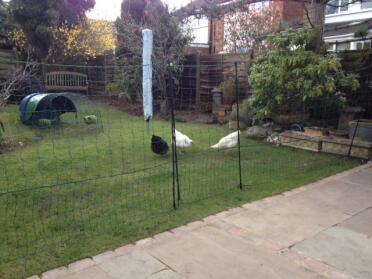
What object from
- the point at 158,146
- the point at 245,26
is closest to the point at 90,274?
the point at 158,146

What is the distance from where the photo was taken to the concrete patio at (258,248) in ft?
8.81

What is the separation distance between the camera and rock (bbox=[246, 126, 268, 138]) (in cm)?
751

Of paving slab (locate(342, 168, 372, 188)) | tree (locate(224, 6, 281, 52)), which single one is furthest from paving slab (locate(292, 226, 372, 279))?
tree (locate(224, 6, 281, 52))

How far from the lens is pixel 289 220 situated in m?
→ 3.63

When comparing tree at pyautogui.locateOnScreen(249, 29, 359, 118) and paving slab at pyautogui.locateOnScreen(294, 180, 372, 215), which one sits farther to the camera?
tree at pyautogui.locateOnScreen(249, 29, 359, 118)

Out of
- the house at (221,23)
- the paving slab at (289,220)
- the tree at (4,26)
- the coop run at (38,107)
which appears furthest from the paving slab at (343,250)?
the tree at (4,26)

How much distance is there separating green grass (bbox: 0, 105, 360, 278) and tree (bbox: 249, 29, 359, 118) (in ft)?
2.95

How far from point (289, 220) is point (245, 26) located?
10162mm

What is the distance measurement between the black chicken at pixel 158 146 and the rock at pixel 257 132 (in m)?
2.35

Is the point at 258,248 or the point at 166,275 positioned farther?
the point at 258,248

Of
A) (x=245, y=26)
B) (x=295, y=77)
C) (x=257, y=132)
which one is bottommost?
(x=257, y=132)

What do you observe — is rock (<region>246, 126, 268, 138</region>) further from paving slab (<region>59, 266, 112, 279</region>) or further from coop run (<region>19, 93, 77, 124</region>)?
paving slab (<region>59, 266, 112, 279</region>)

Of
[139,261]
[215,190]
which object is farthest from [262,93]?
[139,261]

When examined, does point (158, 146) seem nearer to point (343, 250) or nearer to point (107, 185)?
point (107, 185)
